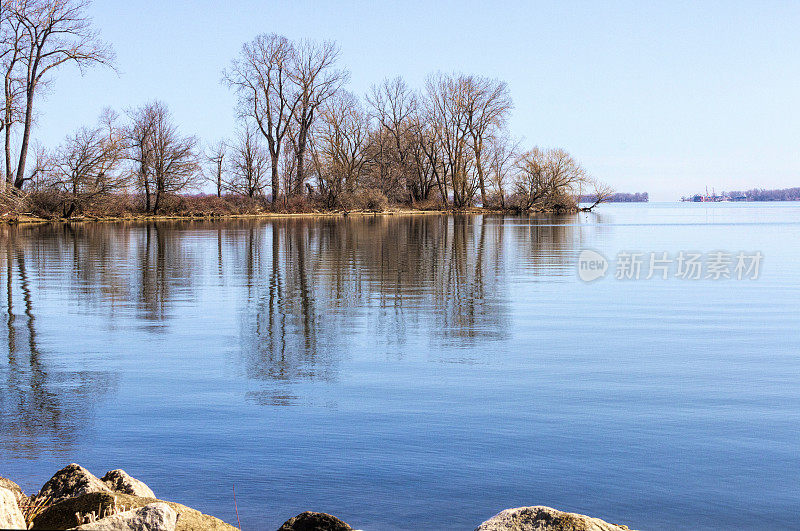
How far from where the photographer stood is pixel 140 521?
3.35 meters

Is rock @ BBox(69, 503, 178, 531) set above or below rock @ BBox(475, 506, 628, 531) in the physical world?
above

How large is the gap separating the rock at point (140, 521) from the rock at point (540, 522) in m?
1.47

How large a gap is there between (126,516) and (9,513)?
0.52 metres

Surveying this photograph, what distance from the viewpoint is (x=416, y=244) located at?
93.1ft

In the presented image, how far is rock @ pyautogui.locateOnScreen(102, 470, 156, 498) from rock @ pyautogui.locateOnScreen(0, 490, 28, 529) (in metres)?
0.83

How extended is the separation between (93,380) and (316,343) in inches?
110

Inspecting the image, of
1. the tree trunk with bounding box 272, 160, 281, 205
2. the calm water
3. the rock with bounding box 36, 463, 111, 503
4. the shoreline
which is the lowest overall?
the calm water

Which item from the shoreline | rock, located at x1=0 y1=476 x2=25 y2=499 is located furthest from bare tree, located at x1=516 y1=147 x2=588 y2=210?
rock, located at x1=0 y1=476 x2=25 y2=499

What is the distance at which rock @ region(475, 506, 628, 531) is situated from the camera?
372 cm

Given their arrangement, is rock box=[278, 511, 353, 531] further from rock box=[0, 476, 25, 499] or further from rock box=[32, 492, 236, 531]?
rock box=[0, 476, 25, 499]

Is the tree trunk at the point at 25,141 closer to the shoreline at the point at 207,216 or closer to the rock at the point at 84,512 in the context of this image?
the shoreline at the point at 207,216

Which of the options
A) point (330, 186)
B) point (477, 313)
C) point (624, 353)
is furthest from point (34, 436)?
point (330, 186)

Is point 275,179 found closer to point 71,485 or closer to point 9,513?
point 71,485

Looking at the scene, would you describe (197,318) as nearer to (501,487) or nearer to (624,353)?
(624,353)
